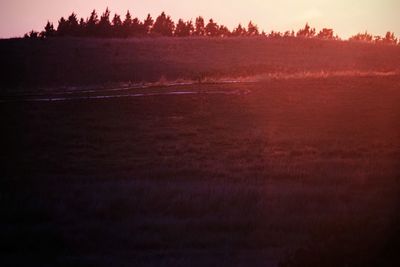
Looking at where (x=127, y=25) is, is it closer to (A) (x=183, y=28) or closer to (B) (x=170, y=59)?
(A) (x=183, y=28)

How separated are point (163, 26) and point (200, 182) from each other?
372ft

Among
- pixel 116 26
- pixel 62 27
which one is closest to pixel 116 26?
pixel 116 26

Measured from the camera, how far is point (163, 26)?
424 ft

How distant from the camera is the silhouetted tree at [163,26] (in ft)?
422

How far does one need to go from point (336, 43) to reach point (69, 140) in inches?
3165

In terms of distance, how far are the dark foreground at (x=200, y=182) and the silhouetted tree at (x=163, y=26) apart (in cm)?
8875

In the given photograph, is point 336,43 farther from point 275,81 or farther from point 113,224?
point 113,224

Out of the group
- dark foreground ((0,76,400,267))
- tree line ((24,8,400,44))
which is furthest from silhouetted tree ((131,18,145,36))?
dark foreground ((0,76,400,267))

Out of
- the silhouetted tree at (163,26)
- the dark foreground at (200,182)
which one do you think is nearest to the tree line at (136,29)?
the silhouetted tree at (163,26)

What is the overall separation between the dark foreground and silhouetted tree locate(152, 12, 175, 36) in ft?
291

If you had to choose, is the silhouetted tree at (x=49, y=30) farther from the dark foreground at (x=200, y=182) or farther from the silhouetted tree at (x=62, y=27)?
the dark foreground at (x=200, y=182)

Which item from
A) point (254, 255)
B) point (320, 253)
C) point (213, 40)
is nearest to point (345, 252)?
point (320, 253)

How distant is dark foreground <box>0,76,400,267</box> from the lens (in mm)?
11242

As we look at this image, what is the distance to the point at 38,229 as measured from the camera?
12711 mm
